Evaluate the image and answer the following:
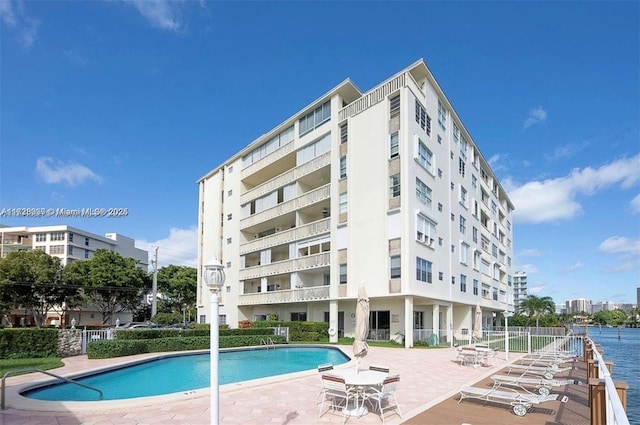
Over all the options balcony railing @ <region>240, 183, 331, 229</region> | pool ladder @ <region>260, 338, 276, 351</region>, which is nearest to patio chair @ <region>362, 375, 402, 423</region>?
pool ladder @ <region>260, 338, 276, 351</region>

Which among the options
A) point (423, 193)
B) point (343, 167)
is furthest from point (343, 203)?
A: point (423, 193)

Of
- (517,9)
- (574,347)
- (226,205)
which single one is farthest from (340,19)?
(226,205)

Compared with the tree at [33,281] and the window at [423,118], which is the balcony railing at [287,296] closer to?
the window at [423,118]

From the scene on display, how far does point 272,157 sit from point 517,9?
26.5m

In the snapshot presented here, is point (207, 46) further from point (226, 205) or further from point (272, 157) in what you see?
point (226, 205)

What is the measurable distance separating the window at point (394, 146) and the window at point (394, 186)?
1487mm

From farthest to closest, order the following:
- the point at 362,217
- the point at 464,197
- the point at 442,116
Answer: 1. the point at 464,197
2. the point at 442,116
3. the point at 362,217

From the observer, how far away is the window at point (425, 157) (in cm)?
2891

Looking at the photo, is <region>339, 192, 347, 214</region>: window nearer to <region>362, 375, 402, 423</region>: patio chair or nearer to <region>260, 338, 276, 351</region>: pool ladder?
<region>260, 338, 276, 351</region>: pool ladder

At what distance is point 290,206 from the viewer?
35.5m

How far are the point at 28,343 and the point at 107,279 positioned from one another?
36176 millimetres

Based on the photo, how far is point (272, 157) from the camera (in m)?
38.9

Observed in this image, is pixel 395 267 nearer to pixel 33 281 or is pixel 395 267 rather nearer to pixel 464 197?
pixel 464 197

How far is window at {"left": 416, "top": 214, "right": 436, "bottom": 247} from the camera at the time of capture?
91.2 feet
